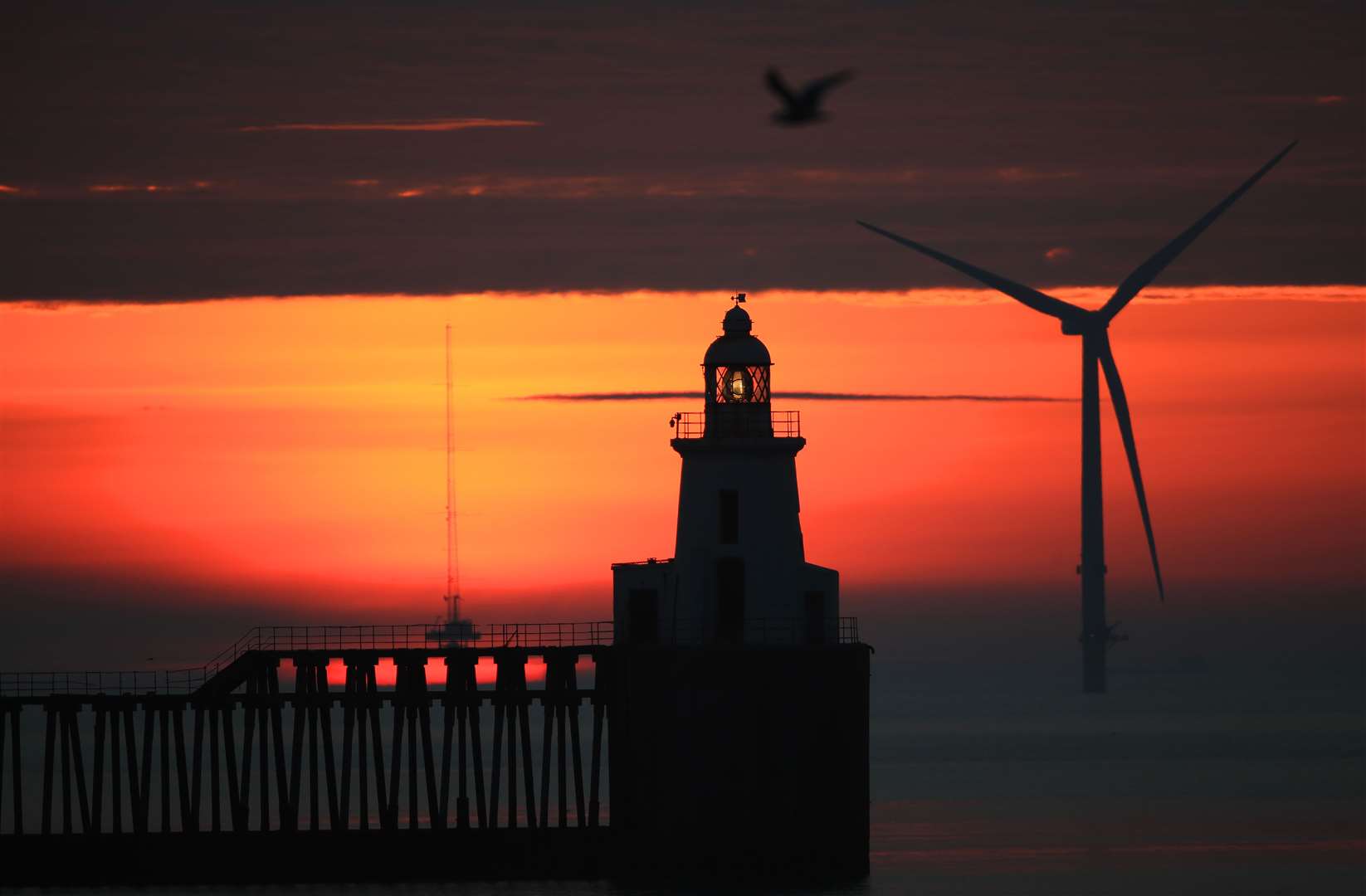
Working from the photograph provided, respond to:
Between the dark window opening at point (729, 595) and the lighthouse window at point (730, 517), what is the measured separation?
0.61 meters

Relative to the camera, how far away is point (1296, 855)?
10675 centimetres

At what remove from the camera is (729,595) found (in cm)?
7731

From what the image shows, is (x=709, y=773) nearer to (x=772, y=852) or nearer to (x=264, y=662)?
(x=772, y=852)

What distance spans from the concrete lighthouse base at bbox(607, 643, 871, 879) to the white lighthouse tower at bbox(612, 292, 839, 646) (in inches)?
66.0

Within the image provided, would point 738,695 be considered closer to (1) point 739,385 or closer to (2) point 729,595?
(2) point 729,595

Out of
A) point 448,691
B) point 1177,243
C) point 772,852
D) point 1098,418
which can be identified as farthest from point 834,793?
point 1098,418

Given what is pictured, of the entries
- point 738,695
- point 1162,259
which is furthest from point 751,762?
point 1162,259

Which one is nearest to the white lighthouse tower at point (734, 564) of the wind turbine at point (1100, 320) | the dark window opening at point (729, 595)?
the dark window opening at point (729, 595)

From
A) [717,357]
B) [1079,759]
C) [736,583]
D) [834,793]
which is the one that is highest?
[717,357]

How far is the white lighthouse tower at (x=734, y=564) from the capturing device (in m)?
77.1

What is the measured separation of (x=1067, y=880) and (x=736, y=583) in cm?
2371

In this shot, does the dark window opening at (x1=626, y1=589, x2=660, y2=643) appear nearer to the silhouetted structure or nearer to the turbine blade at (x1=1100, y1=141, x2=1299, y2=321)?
the silhouetted structure

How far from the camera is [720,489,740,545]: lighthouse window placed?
254ft

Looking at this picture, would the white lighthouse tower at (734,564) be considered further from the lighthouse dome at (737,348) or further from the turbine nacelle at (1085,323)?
the turbine nacelle at (1085,323)
